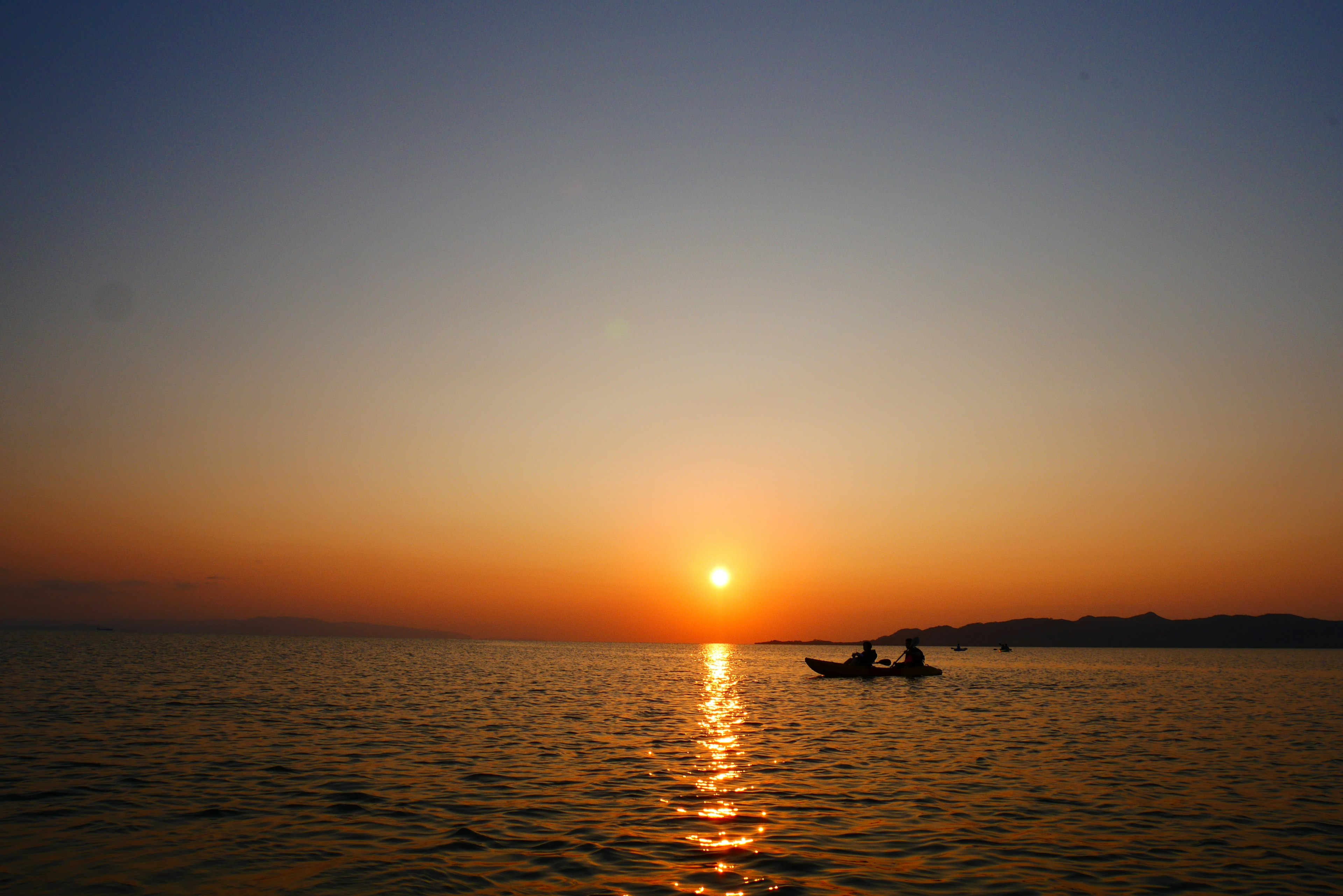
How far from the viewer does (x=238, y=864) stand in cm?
1263

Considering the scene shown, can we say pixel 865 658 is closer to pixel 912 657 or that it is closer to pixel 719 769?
pixel 912 657

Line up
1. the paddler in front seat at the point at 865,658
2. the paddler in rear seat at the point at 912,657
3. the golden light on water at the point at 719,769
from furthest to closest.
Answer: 1. the paddler in rear seat at the point at 912,657
2. the paddler in front seat at the point at 865,658
3. the golden light on water at the point at 719,769

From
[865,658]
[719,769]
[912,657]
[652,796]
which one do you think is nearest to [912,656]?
[912,657]

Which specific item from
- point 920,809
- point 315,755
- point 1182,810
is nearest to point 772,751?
point 920,809

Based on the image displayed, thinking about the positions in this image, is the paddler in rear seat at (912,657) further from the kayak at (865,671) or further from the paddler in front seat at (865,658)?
the paddler in front seat at (865,658)

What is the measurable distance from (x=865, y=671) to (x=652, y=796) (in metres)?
45.7

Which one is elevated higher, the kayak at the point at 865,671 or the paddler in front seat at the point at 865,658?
the paddler in front seat at the point at 865,658

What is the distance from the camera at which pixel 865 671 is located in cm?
6044

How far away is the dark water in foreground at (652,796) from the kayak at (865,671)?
17.3 metres

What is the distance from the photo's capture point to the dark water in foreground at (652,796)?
1238 cm


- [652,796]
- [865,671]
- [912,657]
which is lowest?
[865,671]

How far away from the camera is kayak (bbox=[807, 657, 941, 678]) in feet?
199

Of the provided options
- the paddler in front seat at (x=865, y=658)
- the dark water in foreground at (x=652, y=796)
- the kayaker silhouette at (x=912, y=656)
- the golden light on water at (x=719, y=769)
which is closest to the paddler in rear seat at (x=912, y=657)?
the kayaker silhouette at (x=912, y=656)

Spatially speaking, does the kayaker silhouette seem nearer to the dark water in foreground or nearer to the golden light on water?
the dark water in foreground
